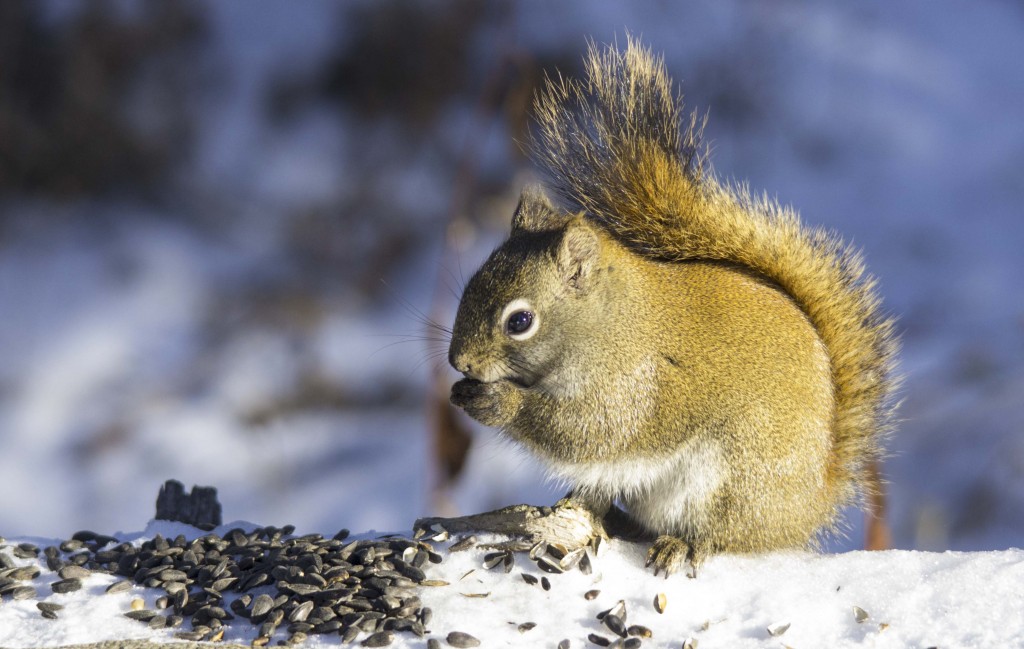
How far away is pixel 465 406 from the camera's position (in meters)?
1.79

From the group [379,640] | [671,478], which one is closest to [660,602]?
[671,478]

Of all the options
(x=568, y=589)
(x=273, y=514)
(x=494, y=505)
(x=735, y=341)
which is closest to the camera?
(x=568, y=589)

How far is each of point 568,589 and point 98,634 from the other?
2.30ft

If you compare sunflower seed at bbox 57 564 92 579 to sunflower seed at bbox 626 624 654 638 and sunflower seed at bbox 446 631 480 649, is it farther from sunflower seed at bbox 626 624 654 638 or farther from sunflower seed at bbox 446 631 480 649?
sunflower seed at bbox 626 624 654 638

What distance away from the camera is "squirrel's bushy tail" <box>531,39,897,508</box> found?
74.5 inches

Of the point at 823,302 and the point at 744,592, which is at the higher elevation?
the point at 823,302

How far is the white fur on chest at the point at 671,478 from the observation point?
1.79 metres

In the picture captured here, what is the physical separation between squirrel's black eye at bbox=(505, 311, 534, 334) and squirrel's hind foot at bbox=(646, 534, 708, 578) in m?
0.42

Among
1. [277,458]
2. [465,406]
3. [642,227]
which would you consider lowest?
[465,406]

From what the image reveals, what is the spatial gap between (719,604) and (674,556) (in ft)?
0.39

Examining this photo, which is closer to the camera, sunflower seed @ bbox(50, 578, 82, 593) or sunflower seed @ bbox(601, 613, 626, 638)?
sunflower seed @ bbox(601, 613, 626, 638)

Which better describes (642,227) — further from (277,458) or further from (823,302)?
(277,458)

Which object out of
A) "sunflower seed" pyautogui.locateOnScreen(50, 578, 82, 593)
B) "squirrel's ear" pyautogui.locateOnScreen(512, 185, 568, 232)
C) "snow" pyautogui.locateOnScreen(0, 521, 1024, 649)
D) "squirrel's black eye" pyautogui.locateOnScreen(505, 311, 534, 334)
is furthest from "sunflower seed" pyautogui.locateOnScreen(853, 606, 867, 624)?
"sunflower seed" pyautogui.locateOnScreen(50, 578, 82, 593)

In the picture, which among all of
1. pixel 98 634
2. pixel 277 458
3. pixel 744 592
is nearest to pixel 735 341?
pixel 744 592
